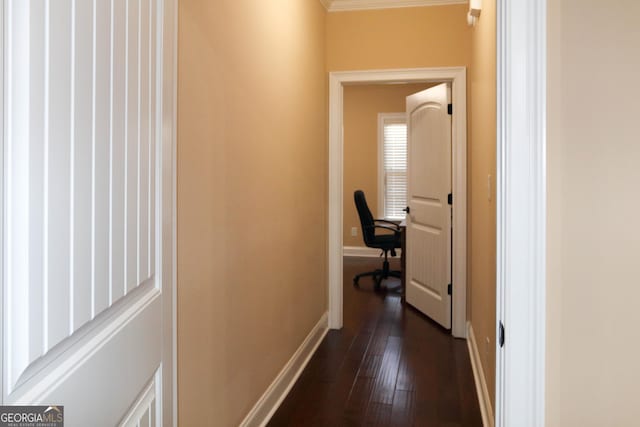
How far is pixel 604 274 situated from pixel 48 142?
1138mm

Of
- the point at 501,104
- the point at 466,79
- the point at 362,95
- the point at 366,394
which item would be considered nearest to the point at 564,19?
the point at 501,104

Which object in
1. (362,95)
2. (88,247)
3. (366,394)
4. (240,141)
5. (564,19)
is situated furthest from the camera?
(362,95)

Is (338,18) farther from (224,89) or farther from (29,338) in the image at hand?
(29,338)

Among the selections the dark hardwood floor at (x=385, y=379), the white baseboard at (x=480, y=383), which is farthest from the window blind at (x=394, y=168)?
the white baseboard at (x=480, y=383)

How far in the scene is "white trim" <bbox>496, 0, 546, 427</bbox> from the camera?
1144mm

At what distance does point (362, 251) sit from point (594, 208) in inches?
268

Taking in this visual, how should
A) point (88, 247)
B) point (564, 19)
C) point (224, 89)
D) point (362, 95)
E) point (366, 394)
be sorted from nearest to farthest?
point (88, 247) → point (564, 19) → point (224, 89) → point (366, 394) → point (362, 95)

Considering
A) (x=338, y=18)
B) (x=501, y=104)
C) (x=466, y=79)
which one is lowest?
(x=501, y=104)

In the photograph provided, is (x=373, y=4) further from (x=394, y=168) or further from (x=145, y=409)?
(x=394, y=168)

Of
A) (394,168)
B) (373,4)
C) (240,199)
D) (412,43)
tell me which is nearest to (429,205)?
(412,43)

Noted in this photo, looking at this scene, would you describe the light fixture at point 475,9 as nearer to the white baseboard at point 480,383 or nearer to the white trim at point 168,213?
the white baseboard at point 480,383

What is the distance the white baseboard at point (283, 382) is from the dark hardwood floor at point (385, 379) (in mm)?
42

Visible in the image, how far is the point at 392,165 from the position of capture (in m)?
7.86

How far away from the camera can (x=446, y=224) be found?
13.7 feet
